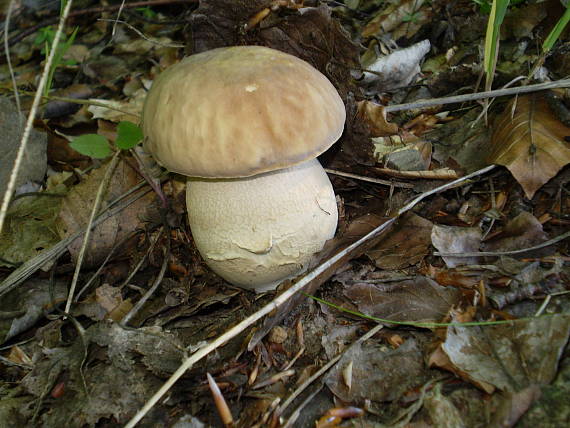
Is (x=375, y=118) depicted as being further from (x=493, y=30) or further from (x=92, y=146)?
(x=92, y=146)

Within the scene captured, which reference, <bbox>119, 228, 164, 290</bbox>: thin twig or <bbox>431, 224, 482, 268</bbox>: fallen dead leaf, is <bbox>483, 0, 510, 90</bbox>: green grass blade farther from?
<bbox>119, 228, 164, 290</bbox>: thin twig

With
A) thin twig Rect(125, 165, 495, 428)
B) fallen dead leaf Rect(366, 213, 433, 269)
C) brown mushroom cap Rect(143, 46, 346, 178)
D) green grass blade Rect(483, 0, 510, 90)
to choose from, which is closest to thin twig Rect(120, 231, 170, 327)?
thin twig Rect(125, 165, 495, 428)

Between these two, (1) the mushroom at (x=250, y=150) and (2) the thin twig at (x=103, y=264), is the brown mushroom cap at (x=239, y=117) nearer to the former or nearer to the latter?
(1) the mushroom at (x=250, y=150)

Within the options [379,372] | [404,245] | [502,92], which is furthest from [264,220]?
[502,92]

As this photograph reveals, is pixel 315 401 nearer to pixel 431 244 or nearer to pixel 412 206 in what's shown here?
pixel 431 244

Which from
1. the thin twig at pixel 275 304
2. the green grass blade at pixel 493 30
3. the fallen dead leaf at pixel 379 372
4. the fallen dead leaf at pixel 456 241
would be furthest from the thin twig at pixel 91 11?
the fallen dead leaf at pixel 379 372

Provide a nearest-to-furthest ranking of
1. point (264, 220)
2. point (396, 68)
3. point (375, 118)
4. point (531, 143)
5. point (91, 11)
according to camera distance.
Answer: point (264, 220) < point (531, 143) < point (375, 118) < point (396, 68) < point (91, 11)

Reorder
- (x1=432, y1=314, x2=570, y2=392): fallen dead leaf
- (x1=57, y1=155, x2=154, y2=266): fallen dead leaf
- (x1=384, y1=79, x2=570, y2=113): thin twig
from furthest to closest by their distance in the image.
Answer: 1. (x1=57, y1=155, x2=154, y2=266): fallen dead leaf
2. (x1=384, y1=79, x2=570, y2=113): thin twig
3. (x1=432, y1=314, x2=570, y2=392): fallen dead leaf
